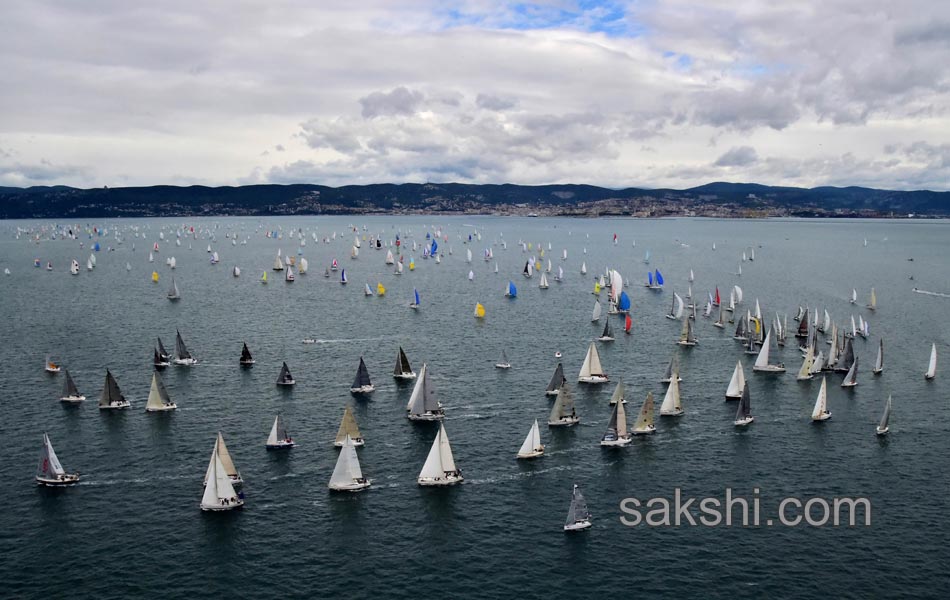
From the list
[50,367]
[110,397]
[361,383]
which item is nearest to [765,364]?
[361,383]

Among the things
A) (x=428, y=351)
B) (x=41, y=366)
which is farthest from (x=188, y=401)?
(x=428, y=351)

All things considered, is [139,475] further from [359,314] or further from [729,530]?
[359,314]

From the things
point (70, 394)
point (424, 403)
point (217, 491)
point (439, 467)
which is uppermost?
point (424, 403)

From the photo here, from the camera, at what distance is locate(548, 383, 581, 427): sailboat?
78.5 meters

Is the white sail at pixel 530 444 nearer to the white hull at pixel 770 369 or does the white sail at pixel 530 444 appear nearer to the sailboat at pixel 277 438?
the sailboat at pixel 277 438

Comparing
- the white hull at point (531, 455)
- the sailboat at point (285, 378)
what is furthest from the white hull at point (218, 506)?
the sailboat at point (285, 378)

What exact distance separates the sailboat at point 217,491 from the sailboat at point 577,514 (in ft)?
86.2

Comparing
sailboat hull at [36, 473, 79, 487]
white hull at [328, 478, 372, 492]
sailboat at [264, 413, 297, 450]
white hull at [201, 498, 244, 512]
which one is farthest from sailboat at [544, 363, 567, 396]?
sailboat hull at [36, 473, 79, 487]

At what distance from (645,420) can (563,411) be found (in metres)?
8.45

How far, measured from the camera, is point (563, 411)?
259ft

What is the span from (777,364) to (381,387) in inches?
2161

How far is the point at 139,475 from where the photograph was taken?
2598 inches

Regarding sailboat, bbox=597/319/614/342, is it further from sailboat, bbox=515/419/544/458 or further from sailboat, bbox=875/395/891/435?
sailboat, bbox=515/419/544/458

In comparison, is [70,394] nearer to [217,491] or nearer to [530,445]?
[217,491]
